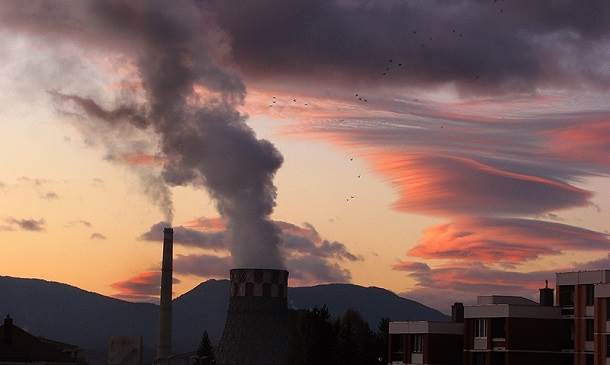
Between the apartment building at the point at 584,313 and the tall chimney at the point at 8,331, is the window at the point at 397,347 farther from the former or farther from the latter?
the tall chimney at the point at 8,331

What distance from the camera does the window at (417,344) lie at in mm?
119125

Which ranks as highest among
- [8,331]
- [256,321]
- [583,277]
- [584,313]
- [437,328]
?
[583,277]

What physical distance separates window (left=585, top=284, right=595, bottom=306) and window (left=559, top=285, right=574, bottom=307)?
6.86ft

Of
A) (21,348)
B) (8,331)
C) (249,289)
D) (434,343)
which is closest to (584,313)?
(434,343)

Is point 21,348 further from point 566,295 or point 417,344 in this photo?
point 566,295

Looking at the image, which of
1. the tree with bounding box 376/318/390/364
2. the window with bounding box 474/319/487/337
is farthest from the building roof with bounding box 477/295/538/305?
the tree with bounding box 376/318/390/364

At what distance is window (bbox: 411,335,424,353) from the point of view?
119125mm

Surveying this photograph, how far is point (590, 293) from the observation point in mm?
104625

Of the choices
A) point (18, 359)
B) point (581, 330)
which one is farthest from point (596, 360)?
point (18, 359)

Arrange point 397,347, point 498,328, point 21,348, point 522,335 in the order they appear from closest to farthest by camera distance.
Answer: point 522,335
point 498,328
point 397,347
point 21,348

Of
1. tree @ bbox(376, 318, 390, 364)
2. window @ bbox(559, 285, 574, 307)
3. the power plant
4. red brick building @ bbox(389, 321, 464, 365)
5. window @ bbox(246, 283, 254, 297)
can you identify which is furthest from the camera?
window @ bbox(246, 283, 254, 297)

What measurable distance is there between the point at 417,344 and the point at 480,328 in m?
10.8

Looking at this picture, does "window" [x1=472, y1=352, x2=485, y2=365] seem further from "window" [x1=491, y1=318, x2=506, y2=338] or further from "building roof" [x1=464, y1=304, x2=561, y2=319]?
"building roof" [x1=464, y1=304, x2=561, y2=319]

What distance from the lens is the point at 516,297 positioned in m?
113
